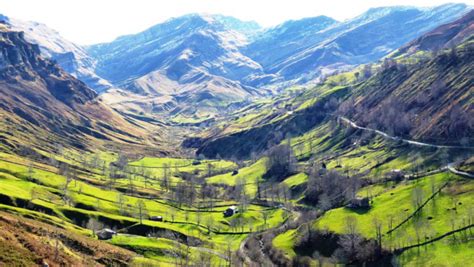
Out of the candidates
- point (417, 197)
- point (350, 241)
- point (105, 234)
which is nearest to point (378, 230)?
point (350, 241)

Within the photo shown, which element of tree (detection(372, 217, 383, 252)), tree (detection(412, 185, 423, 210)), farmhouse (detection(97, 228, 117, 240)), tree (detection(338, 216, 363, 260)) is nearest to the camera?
tree (detection(372, 217, 383, 252))

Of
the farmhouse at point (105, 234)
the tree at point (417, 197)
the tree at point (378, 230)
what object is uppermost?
the tree at point (417, 197)

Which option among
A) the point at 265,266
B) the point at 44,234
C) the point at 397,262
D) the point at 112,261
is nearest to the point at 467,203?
the point at 397,262

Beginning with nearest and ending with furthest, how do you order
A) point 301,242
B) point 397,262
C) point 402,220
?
point 397,262, point 402,220, point 301,242

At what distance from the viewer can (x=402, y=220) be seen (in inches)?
7288

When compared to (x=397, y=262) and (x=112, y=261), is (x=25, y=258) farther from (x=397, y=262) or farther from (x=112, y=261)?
(x=397, y=262)

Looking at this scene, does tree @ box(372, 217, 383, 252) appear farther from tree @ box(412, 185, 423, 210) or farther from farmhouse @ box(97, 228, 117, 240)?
farmhouse @ box(97, 228, 117, 240)

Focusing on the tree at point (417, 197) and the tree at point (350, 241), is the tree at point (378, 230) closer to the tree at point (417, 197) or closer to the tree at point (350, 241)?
Answer: the tree at point (350, 241)

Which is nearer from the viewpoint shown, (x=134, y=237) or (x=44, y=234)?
(x=44, y=234)

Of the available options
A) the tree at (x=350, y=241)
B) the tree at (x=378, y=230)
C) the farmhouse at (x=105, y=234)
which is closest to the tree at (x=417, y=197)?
the tree at (x=378, y=230)

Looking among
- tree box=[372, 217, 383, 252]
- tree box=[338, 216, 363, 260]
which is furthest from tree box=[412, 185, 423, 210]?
tree box=[338, 216, 363, 260]

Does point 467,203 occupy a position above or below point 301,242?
Result: above

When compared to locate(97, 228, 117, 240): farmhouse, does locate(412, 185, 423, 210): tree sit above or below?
above

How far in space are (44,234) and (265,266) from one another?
80.4 metres
